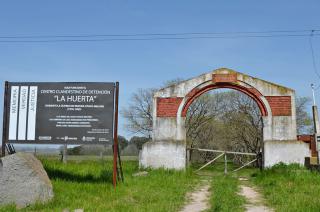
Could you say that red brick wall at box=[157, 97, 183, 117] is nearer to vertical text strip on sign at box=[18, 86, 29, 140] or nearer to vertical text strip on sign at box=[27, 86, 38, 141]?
vertical text strip on sign at box=[27, 86, 38, 141]

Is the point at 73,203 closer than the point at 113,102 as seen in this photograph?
Yes

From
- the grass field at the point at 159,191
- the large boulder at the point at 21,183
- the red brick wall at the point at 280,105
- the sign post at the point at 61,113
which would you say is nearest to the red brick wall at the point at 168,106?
the grass field at the point at 159,191

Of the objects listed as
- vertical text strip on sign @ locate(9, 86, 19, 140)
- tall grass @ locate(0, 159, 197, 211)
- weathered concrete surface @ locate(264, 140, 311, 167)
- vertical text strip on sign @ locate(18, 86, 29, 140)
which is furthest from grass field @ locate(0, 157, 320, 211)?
vertical text strip on sign @ locate(9, 86, 19, 140)

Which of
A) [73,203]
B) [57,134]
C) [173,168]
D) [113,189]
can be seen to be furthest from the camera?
[173,168]

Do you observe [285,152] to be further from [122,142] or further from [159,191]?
[122,142]

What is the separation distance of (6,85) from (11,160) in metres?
3.36

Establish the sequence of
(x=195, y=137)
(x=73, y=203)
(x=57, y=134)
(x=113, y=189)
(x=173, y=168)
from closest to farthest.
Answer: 1. (x=73, y=203)
2. (x=113, y=189)
3. (x=57, y=134)
4. (x=173, y=168)
5. (x=195, y=137)

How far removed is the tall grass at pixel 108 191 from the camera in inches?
326

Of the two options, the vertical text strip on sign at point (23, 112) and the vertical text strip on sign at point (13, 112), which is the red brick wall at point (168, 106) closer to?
the vertical text strip on sign at point (23, 112)

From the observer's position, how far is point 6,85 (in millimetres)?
11266

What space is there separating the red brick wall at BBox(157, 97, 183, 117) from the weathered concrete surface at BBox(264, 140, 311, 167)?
12.8 ft

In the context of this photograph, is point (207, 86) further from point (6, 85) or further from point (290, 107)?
point (6, 85)

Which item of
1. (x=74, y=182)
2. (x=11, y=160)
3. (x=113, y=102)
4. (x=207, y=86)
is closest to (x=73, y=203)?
(x=11, y=160)

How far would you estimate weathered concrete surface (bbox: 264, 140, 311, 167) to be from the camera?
15.7m
